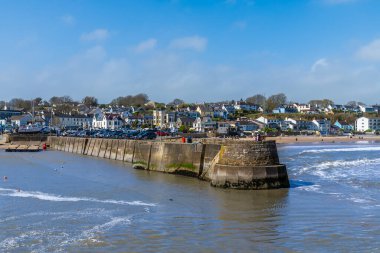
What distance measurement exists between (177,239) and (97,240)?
231cm

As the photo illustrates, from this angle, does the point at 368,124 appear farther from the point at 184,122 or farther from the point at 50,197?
the point at 50,197

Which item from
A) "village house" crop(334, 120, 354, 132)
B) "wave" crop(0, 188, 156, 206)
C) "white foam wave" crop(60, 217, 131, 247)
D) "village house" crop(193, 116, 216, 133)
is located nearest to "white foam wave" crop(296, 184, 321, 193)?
"wave" crop(0, 188, 156, 206)

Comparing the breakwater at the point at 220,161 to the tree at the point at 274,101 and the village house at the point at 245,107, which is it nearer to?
the village house at the point at 245,107

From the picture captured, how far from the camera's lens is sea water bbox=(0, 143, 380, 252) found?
13719 millimetres

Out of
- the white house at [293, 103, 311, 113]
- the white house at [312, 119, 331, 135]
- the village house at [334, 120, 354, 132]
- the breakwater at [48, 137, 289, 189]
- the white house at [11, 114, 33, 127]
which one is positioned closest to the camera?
the breakwater at [48, 137, 289, 189]

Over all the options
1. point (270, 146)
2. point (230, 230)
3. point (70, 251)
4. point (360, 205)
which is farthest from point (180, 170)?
point (70, 251)

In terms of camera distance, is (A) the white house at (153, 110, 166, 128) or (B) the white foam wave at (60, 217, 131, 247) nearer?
(B) the white foam wave at (60, 217, 131, 247)

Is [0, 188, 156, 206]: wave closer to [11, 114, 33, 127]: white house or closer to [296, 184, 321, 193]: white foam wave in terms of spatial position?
[296, 184, 321, 193]: white foam wave

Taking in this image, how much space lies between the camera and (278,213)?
17.9 metres

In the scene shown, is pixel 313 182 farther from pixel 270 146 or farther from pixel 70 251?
pixel 70 251

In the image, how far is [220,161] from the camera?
79.4ft

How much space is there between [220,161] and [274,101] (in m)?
173

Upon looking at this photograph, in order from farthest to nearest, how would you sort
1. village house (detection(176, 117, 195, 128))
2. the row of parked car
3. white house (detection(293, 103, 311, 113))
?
white house (detection(293, 103, 311, 113)) < village house (detection(176, 117, 195, 128)) < the row of parked car

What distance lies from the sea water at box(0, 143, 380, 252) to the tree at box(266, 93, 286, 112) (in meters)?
154
